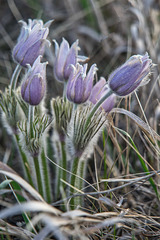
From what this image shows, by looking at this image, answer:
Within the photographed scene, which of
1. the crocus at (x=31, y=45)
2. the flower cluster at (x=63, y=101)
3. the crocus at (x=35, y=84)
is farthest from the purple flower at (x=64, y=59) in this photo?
the crocus at (x=35, y=84)

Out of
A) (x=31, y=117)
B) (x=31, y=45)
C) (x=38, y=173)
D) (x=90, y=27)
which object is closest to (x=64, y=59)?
(x=31, y=45)

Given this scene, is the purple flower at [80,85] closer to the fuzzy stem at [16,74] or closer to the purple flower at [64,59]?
the purple flower at [64,59]

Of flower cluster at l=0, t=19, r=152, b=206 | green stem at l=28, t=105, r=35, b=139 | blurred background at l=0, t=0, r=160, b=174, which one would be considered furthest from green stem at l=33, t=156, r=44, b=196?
blurred background at l=0, t=0, r=160, b=174

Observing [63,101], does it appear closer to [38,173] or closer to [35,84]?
[35,84]

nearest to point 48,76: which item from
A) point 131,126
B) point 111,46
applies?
point 111,46

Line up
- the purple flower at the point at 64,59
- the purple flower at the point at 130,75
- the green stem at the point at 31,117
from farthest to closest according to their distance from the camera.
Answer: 1. the purple flower at the point at 64,59
2. the green stem at the point at 31,117
3. the purple flower at the point at 130,75

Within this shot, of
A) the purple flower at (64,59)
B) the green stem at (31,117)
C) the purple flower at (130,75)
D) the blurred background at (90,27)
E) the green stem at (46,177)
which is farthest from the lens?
the blurred background at (90,27)
